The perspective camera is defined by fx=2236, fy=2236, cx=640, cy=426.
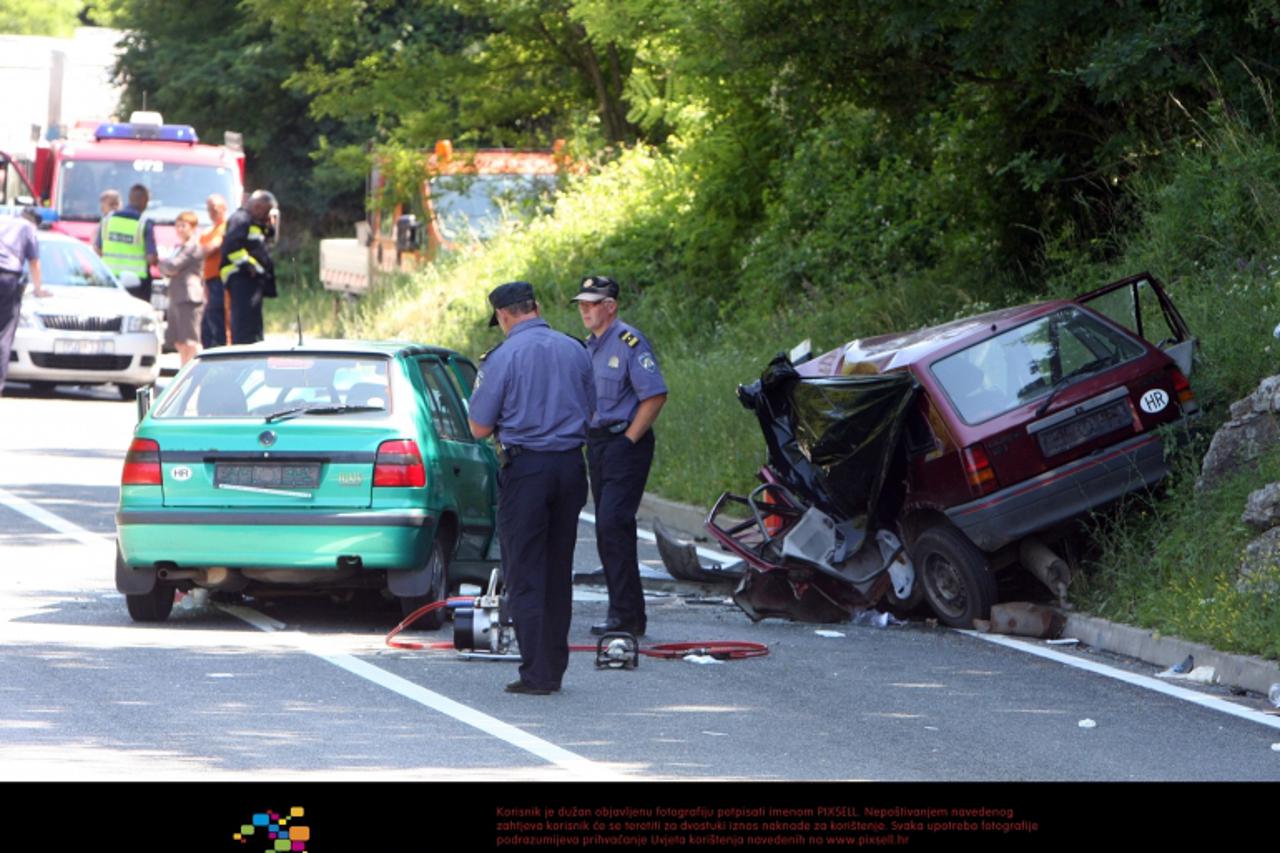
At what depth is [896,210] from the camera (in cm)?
2234

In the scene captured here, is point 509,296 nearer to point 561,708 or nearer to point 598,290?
point 598,290

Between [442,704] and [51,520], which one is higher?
[51,520]

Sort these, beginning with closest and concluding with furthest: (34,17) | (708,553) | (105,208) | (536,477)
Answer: (536,477), (708,553), (105,208), (34,17)

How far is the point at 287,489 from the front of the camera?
1091 cm

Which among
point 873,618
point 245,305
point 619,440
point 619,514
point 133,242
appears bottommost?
point 873,618

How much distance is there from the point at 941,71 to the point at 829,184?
4.34 metres

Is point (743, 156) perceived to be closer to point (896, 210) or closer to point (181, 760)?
point (896, 210)

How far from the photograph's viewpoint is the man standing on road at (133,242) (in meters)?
27.5

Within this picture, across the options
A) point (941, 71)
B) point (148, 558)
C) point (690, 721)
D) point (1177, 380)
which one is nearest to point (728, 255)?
point (941, 71)

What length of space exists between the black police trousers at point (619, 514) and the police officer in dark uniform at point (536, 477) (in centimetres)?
137

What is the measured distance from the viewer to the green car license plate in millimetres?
10922

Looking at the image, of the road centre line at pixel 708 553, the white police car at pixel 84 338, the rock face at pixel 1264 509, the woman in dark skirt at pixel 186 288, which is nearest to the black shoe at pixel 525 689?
the road centre line at pixel 708 553

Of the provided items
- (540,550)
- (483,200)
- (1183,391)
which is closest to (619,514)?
(540,550)

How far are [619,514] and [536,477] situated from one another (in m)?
1.56
